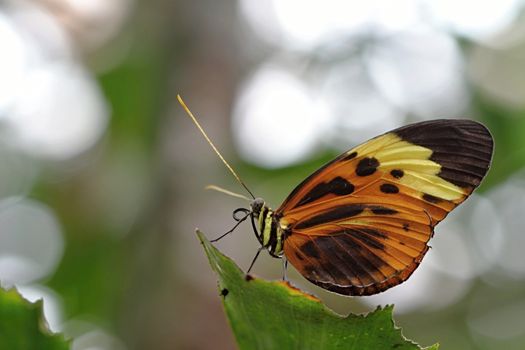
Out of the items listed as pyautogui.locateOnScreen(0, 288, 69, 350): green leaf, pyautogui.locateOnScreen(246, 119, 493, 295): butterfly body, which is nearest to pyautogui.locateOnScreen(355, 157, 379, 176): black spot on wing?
pyautogui.locateOnScreen(246, 119, 493, 295): butterfly body

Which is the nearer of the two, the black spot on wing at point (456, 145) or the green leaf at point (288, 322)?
the green leaf at point (288, 322)

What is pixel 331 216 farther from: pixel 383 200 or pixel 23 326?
pixel 23 326

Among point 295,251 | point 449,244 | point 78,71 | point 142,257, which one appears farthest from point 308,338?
point 78,71

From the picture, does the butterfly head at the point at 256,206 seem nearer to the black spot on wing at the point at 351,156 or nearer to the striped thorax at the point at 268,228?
the striped thorax at the point at 268,228

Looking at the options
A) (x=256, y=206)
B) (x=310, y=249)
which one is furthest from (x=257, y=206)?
(x=310, y=249)

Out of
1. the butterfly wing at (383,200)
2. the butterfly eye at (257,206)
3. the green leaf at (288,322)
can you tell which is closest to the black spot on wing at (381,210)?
the butterfly wing at (383,200)

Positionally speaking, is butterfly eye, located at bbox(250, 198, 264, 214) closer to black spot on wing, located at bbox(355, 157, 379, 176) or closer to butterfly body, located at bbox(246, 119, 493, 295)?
butterfly body, located at bbox(246, 119, 493, 295)

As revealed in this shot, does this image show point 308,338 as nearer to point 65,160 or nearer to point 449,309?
point 449,309
